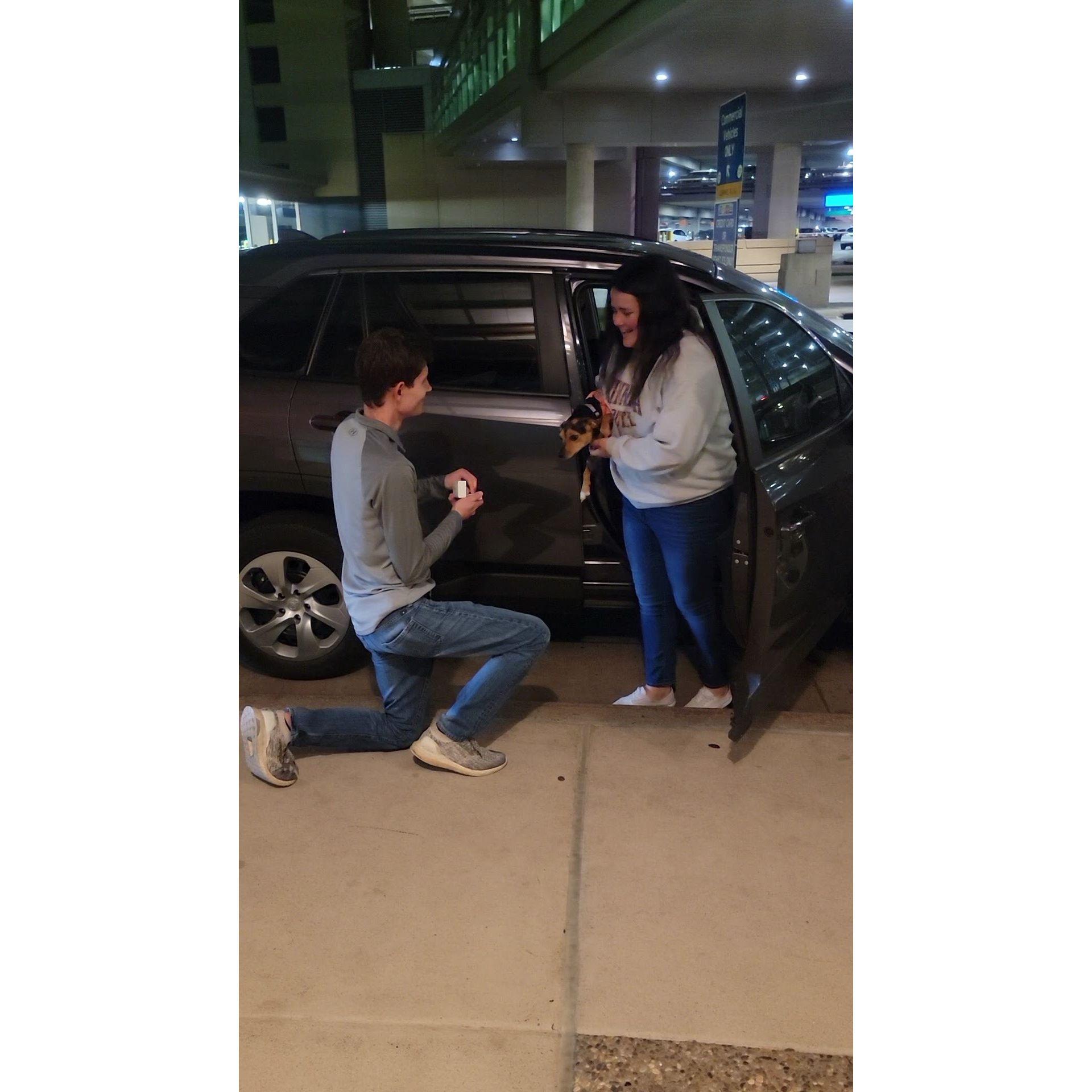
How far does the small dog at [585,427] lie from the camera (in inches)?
115

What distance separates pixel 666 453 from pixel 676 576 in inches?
18.7

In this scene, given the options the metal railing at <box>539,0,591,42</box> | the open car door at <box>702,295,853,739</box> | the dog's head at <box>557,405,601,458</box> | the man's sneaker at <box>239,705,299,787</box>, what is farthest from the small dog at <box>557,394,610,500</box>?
the metal railing at <box>539,0,591,42</box>

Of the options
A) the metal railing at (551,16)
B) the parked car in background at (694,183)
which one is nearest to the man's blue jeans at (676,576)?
the parked car in background at (694,183)

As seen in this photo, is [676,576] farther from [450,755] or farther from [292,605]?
[292,605]

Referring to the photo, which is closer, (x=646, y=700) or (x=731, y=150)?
(x=646, y=700)

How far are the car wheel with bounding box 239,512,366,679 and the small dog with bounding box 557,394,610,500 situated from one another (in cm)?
94

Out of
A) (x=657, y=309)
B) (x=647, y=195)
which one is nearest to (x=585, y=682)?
(x=657, y=309)

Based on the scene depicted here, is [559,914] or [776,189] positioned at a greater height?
[776,189]

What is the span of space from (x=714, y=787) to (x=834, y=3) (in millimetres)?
3913

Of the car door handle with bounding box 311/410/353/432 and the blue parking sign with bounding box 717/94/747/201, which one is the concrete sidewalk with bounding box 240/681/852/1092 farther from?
the blue parking sign with bounding box 717/94/747/201

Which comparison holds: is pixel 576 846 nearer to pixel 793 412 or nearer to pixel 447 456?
pixel 447 456

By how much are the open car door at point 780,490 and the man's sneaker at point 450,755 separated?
2.66ft

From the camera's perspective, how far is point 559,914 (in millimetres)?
2260

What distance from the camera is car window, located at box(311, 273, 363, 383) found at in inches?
127
